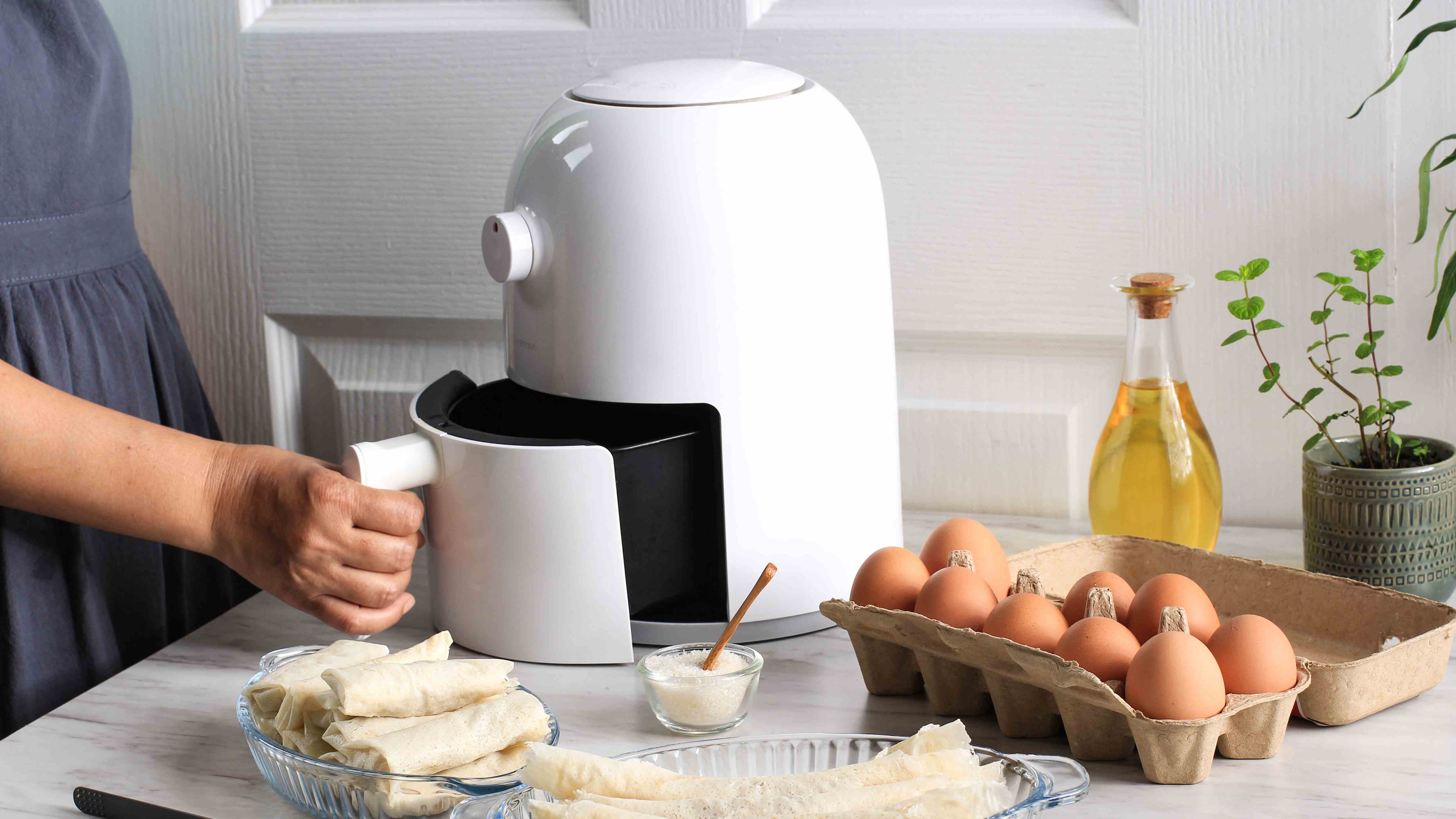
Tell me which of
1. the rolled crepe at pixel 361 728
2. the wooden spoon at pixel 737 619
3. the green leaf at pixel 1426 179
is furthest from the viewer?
the green leaf at pixel 1426 179

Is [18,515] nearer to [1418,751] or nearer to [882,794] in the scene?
[882,794]

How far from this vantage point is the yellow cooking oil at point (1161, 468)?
0.83 meters

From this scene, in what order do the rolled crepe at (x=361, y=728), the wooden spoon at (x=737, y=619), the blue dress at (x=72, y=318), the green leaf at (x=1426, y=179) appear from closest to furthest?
the rolled crepe at (x=361, y=728) < the wooden spoon at (x=737, y=619) < the green leaf at (x=1426, y=179) < the blue dress at (x=72, y=318)

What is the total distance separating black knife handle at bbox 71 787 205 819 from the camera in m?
0.57

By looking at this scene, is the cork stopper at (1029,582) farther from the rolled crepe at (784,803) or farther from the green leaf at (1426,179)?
the green leaf at (1426,179)

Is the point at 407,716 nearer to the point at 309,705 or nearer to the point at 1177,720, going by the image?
the point at 309,705

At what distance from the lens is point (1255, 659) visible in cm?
58

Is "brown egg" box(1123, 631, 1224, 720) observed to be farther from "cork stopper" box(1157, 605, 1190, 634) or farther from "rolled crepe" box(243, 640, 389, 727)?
"rolled crepe" box(243, 640, 389, 727)

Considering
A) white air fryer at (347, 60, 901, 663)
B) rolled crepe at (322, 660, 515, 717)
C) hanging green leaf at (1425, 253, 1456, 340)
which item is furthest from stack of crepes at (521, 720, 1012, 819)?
hanging green leaf at (1425, 253, 1456, 340)

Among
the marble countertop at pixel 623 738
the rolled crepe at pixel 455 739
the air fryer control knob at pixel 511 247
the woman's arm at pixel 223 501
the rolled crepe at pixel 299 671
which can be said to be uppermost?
the air fryer control knob at pixel 511 247

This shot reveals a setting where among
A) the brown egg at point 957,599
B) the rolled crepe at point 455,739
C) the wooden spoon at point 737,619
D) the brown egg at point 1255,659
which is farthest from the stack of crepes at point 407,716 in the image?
the brown egg at point 1255,659

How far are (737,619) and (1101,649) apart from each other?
20 centimetres

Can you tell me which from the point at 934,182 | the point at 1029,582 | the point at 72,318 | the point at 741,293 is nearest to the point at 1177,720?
the point at 1029,582

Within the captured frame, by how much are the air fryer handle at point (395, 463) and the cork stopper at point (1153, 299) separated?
1.50ft
